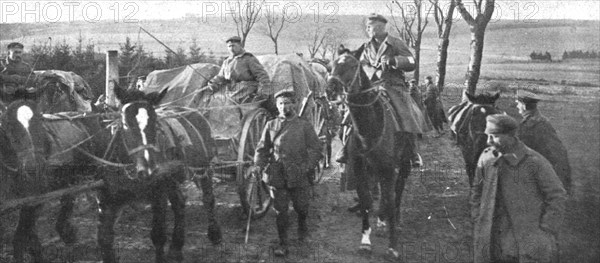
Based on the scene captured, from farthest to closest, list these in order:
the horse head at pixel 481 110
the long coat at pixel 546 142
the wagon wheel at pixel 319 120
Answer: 1. the wagon wheel at pixel 319 120
2. the horse head at pixel 481 110
3. the long coat at pixel 546 142

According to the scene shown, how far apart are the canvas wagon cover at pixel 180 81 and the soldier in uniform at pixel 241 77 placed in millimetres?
1304

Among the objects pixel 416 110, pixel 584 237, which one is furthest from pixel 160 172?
pixel 584 237

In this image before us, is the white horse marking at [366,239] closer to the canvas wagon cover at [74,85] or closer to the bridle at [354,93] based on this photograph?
the bridle at [354,93]

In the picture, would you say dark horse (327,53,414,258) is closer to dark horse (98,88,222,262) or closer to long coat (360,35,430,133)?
long coat (360,35,430,133)

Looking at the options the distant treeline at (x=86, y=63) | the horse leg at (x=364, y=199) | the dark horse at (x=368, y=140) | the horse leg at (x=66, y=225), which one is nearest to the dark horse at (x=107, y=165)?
the horse leg at (x=66, y=225)

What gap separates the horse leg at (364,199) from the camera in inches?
251

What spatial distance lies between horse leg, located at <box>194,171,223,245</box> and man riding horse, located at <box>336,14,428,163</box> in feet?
6.36

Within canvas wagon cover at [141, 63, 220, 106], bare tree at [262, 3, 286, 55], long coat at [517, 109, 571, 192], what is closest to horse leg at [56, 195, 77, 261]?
canvas wagon cover at [141, 63, 220, 106]

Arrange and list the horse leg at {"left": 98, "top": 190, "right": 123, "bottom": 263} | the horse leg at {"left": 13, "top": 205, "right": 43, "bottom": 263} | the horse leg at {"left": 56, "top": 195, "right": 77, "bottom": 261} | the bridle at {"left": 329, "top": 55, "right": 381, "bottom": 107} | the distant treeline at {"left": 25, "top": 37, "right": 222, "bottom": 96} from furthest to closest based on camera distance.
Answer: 1. the distant treeline at {"left": 25, "top": 37, "right": 222, "bottom": 96}
2. the horse leg at {"left": 56, "top": 195, "right": 77, "bottom": 261}
3. the bridle at {"left": 329, "top": 55, "right": 381, "bottom": 107}
4. the horse leg at {"left": 13, "top": 205, "right": 43, "bottom": 263}
5. the horse leg at {"left": 98, "top": 190, "right": 123, "bottom": 263}

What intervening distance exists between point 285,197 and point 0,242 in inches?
140

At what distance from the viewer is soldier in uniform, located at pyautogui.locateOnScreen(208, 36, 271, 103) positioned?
8.23 meters

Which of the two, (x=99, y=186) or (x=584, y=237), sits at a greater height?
(x=99, y=186)

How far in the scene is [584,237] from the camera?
21.6 ft

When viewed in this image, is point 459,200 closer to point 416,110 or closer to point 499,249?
point 416,110
